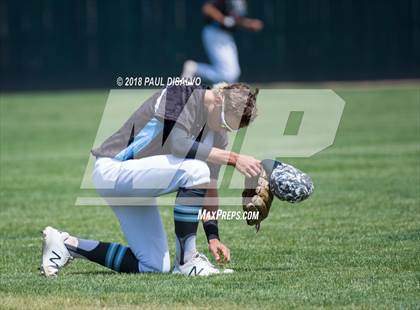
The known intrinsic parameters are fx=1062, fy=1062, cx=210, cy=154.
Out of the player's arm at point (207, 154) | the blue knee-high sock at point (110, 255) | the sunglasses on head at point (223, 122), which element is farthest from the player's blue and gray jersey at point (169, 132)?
the blue knee-high sock at point (110, 255)

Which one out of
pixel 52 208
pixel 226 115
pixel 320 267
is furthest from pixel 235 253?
pixel 52 208

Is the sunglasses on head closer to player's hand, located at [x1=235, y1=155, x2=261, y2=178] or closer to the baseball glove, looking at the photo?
player's hand, located at [x1=235, y1=155, x2=261, y2=178]

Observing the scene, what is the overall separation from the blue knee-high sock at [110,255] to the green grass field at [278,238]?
113 mm

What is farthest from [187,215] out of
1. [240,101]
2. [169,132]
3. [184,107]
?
[240,101]

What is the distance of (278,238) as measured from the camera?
802 cm

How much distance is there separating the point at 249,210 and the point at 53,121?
40.8ft

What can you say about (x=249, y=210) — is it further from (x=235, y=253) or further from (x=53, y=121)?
(x=53, y=121)

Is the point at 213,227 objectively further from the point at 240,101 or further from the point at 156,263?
the point at 240,101

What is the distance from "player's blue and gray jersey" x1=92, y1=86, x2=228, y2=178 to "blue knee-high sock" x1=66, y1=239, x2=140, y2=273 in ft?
1.91

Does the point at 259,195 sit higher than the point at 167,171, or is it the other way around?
the point at 167,171

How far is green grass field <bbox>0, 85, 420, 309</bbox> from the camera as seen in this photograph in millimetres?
5824

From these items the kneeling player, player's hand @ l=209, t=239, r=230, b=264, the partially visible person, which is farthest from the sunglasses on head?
the partially visible person

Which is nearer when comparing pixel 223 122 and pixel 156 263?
pixel 223 122

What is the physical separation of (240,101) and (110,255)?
1.32m
